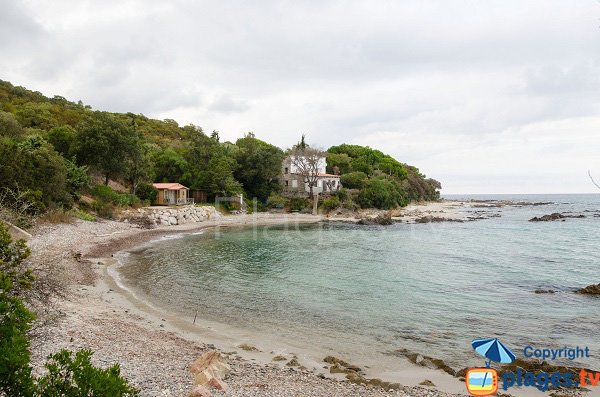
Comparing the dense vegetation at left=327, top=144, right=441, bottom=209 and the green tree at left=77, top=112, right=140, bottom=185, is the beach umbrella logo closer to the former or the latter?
the green tree at left=77, top=112, right=140, bottom=185

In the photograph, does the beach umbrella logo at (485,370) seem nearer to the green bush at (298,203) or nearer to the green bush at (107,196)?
the green bush at (107,196)

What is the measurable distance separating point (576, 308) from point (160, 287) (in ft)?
64.2

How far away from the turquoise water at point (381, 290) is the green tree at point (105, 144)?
51.6ft

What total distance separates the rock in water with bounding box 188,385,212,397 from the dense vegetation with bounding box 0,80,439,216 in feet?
51.8

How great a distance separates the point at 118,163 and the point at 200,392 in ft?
143

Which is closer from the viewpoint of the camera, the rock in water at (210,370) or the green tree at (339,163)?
the rock in water at (210,370)

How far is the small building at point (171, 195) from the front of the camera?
53.6m

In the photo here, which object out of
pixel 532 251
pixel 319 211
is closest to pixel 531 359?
pixel 532 251

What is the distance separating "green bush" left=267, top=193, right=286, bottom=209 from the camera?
2569 inches

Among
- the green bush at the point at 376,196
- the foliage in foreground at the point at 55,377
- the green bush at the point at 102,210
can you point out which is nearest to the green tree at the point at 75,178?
the green bush at the point at 102,210

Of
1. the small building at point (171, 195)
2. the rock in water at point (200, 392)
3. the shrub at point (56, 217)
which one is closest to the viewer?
the rock in water at point (200, 392)

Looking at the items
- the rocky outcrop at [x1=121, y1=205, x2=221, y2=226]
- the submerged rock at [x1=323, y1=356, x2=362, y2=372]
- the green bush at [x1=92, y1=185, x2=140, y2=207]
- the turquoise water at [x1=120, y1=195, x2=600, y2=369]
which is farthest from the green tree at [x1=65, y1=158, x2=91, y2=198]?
the submerged rock at [x1=323, y1=356, x2=362, y2=372]

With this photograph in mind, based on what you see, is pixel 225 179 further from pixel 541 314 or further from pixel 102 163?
pixel 541 314

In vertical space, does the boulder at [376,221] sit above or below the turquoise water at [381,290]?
above
